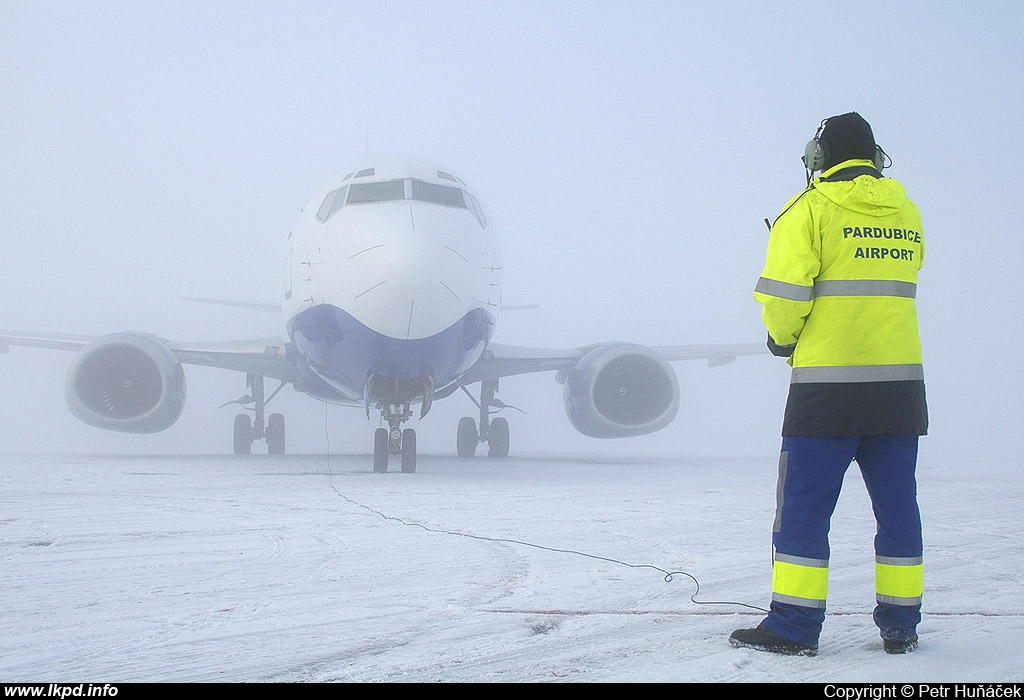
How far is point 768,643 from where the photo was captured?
222 cm

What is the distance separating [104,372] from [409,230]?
5.34 metres

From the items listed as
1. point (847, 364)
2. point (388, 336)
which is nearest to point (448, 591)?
point (847, 364)

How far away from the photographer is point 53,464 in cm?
970

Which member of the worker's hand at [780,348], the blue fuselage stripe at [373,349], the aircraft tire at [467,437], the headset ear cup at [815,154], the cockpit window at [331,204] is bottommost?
the aircraft tire at [467,437]

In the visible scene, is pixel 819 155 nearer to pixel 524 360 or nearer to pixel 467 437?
pixel 524 360

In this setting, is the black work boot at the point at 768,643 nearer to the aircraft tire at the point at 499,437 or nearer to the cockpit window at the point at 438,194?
the cockpit window at the point at 438,194

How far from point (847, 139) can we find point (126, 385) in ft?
33.9

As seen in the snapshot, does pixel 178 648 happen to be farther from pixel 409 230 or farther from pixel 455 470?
pixel 455 470

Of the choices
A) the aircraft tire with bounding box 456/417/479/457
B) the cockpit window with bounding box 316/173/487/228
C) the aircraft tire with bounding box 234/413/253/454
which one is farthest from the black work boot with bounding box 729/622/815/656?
the aircraft tire with bounding box 234/413/253/454

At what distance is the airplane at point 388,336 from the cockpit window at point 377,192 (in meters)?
0.01

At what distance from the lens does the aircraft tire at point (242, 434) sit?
14.3 meters

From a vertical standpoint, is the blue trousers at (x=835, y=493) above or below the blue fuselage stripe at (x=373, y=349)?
below

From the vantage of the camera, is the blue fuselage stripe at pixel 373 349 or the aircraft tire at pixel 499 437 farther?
the aircraft tire at pixel 499 437

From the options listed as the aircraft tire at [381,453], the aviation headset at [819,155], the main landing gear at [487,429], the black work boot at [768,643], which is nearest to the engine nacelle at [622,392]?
the main landing gear at [487,429]
